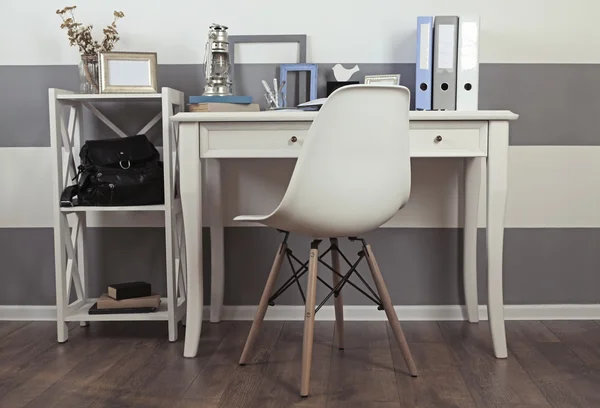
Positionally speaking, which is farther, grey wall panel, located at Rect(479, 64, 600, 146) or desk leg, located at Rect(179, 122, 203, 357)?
grey wall panel, located at Rect(479, 64, 600, 146)

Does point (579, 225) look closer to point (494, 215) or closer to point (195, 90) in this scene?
point (494, 215)

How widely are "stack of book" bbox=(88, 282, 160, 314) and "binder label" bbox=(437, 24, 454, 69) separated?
4.43 feet

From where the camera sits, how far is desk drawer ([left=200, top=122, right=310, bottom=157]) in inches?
93.9

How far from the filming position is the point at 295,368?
7.57 ft

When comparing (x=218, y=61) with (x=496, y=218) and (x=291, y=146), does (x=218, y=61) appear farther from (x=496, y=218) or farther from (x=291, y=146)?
(x=496, y=218)

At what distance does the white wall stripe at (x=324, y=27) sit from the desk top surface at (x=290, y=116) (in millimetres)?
586

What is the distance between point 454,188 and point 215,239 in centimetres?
96

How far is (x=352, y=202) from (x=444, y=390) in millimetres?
597

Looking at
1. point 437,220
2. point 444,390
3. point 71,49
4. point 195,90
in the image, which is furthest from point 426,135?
point 71,49

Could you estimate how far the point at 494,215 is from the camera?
94.3 inches

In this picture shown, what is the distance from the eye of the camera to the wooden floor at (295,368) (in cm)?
204

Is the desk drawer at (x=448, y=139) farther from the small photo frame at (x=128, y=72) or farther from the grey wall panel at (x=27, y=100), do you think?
the grey wall panel at (x=27, y=100)

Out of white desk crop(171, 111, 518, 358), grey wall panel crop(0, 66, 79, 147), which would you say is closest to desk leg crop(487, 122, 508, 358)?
white desk crop(171, 111, 518, 358)

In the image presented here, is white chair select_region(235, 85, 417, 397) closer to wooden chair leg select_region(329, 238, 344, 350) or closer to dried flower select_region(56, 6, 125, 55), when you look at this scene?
wooden chair leg select_region(329, 238, 344, 350)
